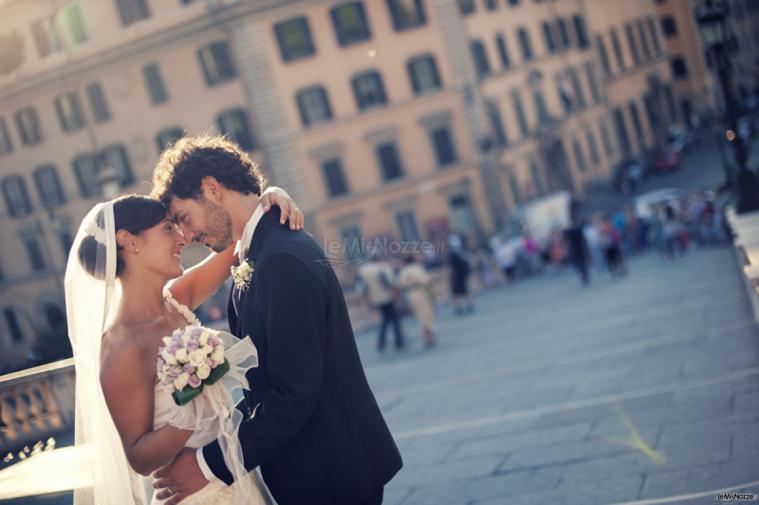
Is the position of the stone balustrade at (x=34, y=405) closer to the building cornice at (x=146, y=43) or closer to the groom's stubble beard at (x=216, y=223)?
the groom's stubble beard at (x=216, y=223)

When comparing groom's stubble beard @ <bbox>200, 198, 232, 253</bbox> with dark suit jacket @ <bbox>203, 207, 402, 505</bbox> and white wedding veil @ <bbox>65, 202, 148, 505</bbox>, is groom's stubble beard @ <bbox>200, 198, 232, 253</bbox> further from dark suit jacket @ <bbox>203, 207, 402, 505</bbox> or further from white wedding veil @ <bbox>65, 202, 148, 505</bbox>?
white wedding veil @ <bbox>65, 202, 148, 505</bbox>

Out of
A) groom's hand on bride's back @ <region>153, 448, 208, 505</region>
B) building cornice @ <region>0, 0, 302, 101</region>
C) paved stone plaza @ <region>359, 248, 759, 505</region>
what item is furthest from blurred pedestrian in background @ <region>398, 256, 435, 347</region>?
building cornice @ <region>0, 0, 302, 101</region>

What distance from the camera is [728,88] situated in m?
13.5

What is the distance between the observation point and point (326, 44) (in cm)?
4181

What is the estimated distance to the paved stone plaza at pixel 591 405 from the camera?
6348 millimetres

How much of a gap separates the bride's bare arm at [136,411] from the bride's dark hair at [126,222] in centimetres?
43

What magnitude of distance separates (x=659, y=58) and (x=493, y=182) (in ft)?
81.3

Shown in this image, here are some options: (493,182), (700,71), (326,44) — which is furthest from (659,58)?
(326,44)

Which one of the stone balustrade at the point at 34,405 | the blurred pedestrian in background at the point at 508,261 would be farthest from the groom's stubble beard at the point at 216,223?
the blurred pedestrian in background at the point at 508,261

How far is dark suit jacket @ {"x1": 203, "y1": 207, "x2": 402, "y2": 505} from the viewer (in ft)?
10.7

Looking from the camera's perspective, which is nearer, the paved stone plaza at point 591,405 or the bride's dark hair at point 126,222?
the bride's dark hair at point 126,222

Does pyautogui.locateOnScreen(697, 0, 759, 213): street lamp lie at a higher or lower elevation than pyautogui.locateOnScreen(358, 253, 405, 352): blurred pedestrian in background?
higher

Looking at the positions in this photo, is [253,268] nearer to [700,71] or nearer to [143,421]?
[143,421]

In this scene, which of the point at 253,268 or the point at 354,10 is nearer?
the point at 253,268
